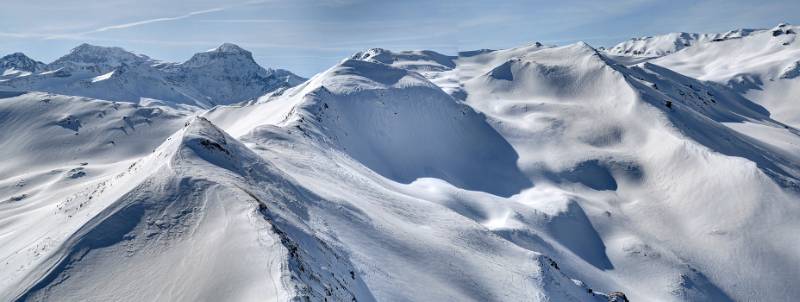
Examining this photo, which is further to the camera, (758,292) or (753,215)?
(753,215)

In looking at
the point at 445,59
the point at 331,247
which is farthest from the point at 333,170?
the point at 445,59

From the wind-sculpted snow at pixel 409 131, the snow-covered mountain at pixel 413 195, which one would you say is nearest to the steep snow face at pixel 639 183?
the snow-covered mountain at pixel 413 195

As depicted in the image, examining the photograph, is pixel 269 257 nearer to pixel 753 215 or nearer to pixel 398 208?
pixel 398 208

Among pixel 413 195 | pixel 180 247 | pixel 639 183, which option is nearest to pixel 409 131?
pixel 413 195

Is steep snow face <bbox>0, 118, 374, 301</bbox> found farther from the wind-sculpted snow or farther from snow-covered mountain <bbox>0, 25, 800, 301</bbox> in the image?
the wind-sculpted snow

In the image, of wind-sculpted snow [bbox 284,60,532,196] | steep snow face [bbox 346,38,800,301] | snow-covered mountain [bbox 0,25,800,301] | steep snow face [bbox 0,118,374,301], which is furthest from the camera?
wind-sculpted snow [bbox 284,60,532,196]

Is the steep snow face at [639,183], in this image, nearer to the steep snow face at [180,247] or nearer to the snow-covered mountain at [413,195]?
the snow-covered mountain at [413,195]

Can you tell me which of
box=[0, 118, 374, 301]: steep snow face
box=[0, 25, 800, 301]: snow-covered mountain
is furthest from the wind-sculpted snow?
box=[0, 118, 374, 301]: steep snow face

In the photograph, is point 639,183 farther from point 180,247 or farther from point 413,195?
point 180,247
